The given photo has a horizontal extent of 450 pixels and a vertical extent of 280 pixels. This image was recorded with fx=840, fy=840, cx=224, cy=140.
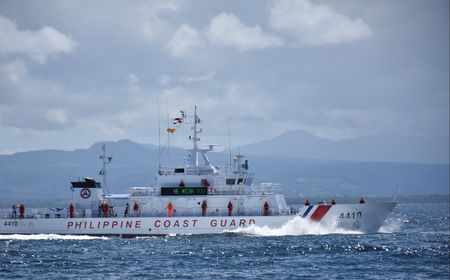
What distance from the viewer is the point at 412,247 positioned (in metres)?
53.4

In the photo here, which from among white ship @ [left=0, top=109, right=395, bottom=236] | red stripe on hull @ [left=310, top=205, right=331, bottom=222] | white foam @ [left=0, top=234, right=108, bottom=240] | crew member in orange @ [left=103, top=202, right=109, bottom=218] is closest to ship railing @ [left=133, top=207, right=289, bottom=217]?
Answer: white ship @ [left=0, top=109, right=395, bottom=236]

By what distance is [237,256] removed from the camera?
4856 centimetres

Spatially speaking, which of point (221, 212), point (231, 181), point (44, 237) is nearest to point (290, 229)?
point (221, 212)

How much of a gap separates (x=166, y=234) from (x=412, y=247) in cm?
1746

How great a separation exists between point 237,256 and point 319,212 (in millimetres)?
12705

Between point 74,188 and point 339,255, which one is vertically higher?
point 74,188

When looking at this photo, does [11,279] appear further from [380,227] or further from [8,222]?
[380,227]

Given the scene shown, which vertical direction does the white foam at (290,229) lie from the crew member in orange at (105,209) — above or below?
below

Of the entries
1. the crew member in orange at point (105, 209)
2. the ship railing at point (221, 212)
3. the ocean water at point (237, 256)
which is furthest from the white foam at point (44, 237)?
the ship railing at point (221, 212)

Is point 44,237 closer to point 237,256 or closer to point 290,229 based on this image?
point 290,229

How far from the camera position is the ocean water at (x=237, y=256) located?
4225 cm

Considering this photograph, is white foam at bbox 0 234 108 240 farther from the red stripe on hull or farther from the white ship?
the red stripe on hull


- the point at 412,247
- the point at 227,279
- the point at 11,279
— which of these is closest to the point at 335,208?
the point at 412,247

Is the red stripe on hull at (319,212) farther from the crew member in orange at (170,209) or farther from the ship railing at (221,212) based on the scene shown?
the crew member in orange at (170,209)
